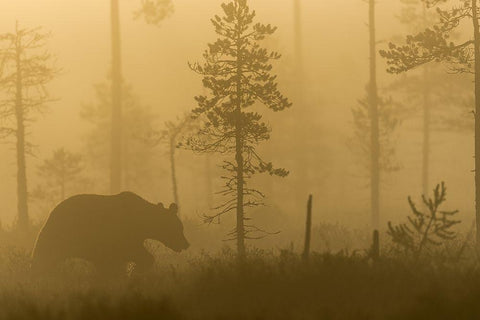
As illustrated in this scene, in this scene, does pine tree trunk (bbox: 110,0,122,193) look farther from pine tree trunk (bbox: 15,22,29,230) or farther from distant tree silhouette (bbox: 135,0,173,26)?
pine tree trunk (bbox: 15,22,29,230)

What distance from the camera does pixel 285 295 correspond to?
11148 millimetres

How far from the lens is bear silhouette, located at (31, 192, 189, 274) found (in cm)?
1588

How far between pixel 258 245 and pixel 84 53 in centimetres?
7102

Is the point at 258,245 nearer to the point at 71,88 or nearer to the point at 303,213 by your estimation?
the point at 303,213

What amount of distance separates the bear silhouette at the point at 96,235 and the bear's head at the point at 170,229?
527mm

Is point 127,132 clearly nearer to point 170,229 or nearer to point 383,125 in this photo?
point 383,125

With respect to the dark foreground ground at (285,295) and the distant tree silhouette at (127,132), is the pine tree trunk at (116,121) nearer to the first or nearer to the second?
the distant tree silhouette at (127,132)

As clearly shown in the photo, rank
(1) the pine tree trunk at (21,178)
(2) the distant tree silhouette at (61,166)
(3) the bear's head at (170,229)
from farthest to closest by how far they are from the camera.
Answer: (2) the distant tree silhouette at (61,166)
(1) the pine tree trunk at (21,178)
(3) the bear's head at (170,229)

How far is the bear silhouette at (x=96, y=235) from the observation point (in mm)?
15875

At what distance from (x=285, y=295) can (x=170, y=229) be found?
21.1ft

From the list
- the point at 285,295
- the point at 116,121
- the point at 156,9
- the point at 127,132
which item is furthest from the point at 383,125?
the point at 285,295

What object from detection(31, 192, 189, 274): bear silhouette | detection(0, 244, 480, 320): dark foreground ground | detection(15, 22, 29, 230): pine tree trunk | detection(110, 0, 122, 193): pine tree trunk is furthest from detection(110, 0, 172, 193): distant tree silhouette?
detection(0, 244, 480, 320): dark foreground ground

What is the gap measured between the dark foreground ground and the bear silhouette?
79.1 inches

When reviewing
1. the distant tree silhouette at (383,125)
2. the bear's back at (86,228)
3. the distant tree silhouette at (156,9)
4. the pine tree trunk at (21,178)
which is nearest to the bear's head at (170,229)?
the bear's back at (86,228)
